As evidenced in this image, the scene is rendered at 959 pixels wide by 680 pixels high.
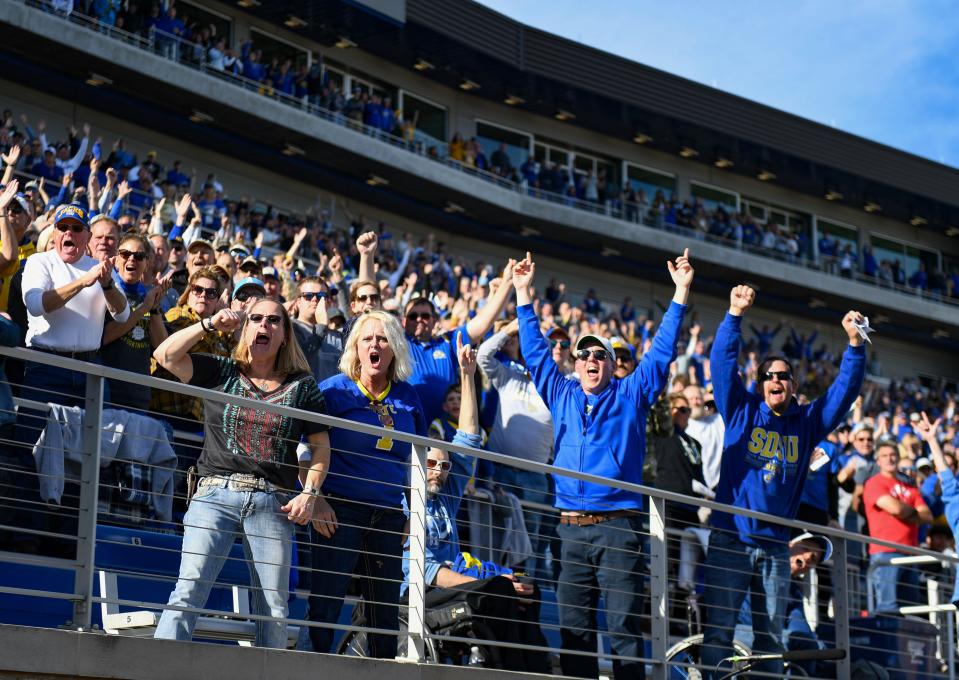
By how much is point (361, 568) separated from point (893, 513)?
615cm

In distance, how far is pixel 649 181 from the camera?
111 ft

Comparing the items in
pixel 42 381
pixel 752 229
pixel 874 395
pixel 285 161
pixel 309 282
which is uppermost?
pixel 752 229

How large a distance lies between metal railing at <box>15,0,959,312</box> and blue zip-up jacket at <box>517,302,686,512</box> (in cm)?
1598

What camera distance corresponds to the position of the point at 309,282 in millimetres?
8742

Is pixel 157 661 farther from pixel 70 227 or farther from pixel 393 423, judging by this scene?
pixel 70 227

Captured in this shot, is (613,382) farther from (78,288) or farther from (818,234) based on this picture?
(818,234)

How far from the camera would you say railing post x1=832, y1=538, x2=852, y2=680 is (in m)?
7.68

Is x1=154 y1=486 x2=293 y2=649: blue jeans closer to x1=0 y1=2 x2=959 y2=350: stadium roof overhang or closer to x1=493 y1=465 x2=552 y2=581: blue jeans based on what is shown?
x1=493 y1=465 x2=552 y2=581: blue jeans

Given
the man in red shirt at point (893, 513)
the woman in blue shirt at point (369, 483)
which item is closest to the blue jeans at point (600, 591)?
the woman in blue shirt at point (369, 483)

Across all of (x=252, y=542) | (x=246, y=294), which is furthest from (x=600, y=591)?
(x=246, y=294)

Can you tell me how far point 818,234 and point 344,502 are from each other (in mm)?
33075

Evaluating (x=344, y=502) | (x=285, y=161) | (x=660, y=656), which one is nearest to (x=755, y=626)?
(x=660, y=656)

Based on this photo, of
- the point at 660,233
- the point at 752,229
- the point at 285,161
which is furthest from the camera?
the point at 752,229

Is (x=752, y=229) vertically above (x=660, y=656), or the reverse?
(x=752, y=229)
